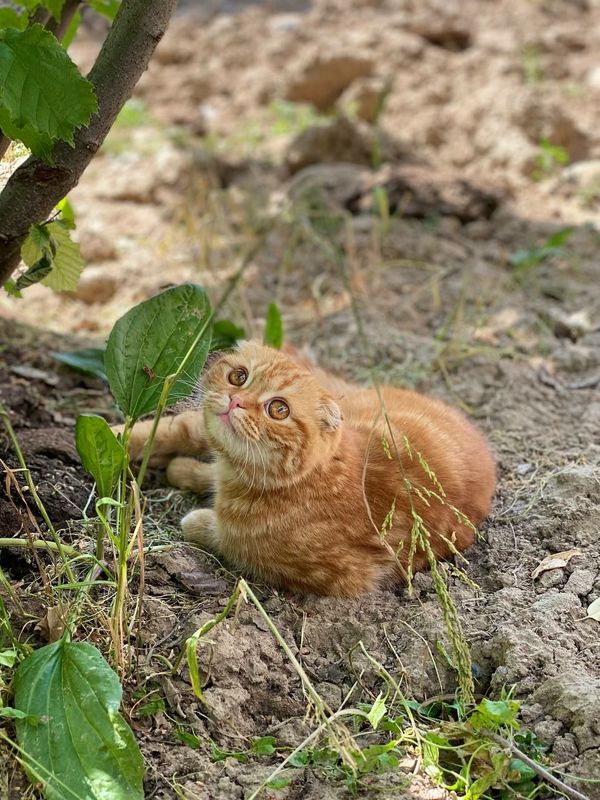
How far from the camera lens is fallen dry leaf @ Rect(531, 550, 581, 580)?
2.76 metres

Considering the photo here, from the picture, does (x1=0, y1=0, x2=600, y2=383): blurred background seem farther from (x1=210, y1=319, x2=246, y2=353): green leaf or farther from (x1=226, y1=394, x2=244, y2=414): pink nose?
(x1=226, y1=394, x2=244, y2=414): pink nose

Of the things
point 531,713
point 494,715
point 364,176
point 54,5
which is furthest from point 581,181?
point 494,715

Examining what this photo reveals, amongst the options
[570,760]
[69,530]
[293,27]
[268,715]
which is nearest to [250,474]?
[69,530]

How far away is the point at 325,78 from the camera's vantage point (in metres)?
7.14

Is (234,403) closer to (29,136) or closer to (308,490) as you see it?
(308,490)

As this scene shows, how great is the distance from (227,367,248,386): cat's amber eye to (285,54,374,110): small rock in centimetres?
488

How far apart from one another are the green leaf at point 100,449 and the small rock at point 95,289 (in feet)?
9.81

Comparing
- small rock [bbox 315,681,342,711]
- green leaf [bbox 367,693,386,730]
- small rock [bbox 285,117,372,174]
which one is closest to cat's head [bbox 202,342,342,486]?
small rock [bbox 315,681,342,711]

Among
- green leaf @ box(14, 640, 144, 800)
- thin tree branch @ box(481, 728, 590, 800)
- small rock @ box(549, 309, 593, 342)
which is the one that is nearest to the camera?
green leaf @ box(14, 640, 144, 800)

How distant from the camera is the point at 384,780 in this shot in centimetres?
212

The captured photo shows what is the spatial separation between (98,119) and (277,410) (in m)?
1.01

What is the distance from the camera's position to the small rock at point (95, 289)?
512cm

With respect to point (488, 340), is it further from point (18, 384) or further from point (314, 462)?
point (18, 384)

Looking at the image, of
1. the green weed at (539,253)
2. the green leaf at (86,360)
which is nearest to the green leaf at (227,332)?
the green leaf at (86,360)
